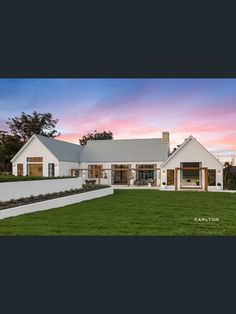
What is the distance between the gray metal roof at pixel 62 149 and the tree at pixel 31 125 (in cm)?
429

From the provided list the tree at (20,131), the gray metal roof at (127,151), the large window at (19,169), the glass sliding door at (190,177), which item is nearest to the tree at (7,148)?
the tree at (20,131)

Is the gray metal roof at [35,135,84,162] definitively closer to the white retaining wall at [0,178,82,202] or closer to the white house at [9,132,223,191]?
the white house at [9,132,223,191]

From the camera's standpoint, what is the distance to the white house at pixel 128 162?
18.4 meters

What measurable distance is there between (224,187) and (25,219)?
13.7m

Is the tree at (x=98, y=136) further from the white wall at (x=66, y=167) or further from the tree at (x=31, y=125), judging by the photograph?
the white wall at (x=66, y=167)

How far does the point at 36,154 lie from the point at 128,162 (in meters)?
5.84

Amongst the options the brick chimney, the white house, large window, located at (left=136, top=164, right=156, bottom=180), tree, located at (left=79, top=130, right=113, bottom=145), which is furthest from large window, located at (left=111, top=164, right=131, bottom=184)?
tree, located at (left=79, top=130, right=113, bottom=145)

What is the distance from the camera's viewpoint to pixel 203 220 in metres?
7.40

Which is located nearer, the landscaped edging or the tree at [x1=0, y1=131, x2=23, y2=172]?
the landscaped edging

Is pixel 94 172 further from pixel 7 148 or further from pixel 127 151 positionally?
pixel 7 148

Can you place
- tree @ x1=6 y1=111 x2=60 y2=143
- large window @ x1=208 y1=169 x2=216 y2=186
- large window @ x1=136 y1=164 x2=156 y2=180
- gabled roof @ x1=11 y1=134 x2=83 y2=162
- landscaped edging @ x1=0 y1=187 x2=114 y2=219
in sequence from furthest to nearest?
1. tree @ x1=6 y1=111 x2=60 y2=143
2. large window @ x1=136 y1=164 x2=156 y2=180
3. gabled roof @ x1=11 y1=134 x2=83 y2=162
4. large window @ x1=208 y1=169 x2=216 y2=186
5. landscaped edging @ x1=0 y1=187 x2=114 y2=219

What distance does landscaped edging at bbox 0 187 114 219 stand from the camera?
7.64m

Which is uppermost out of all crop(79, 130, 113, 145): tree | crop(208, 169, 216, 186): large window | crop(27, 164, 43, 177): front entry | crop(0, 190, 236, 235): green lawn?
crop(79, 130, 113, 145): tree

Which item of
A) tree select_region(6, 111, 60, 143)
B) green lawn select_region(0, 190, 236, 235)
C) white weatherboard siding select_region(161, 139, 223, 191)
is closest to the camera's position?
green lawn select_region(0, 190, 236, 235)
